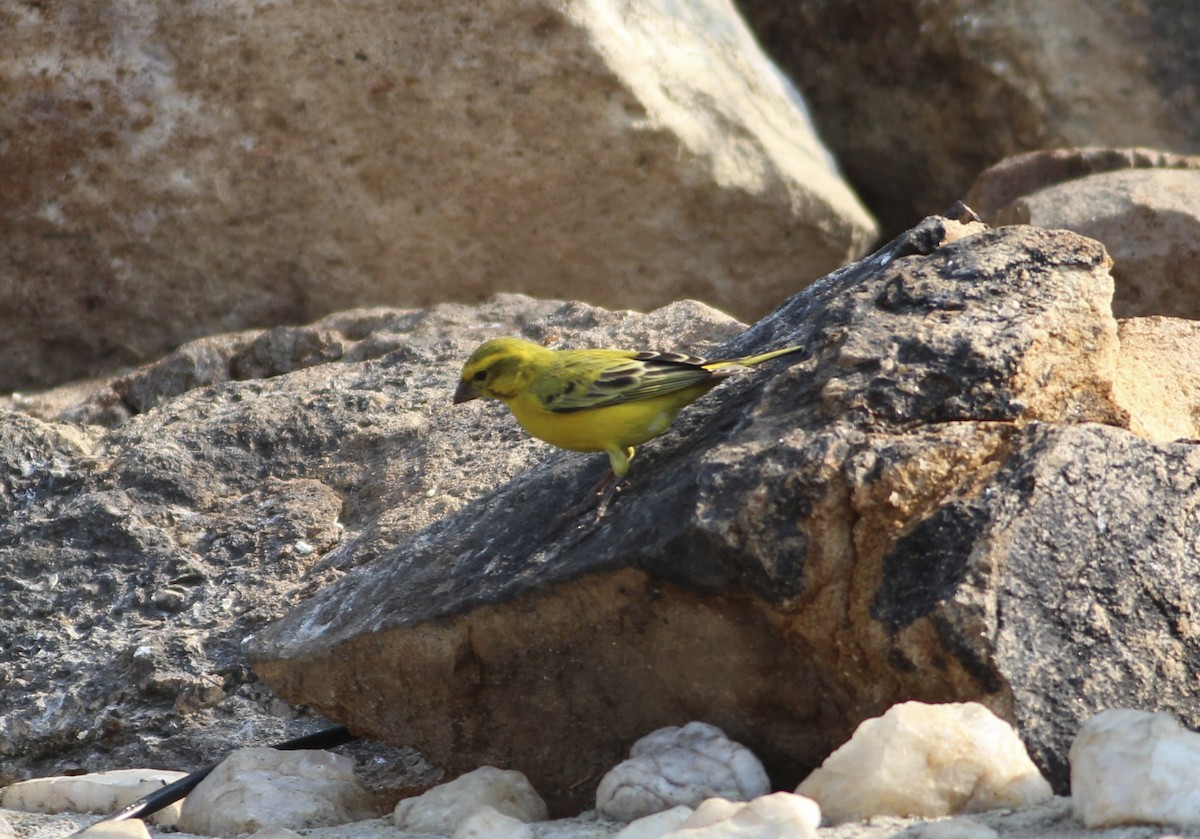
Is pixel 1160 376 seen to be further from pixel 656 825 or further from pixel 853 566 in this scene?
pixel 656 825

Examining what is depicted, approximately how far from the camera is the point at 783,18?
30.7ft

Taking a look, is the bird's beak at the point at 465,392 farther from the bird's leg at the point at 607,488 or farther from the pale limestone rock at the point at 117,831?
the pale limestone rock at the point at 117,831

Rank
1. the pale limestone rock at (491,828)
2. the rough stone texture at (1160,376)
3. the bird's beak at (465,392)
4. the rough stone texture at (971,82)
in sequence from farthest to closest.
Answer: the rough stone texture at (971,82) < the bird's beak at (465,392) < the rough stone texture at (1160,376) < the pale limestone rock at (491,828)

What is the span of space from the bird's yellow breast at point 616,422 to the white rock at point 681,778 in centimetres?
101

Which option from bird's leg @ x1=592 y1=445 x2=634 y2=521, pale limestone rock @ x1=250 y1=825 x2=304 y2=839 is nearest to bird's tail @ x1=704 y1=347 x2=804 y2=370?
bird's leg @ x1=592 y1=445 x2=634 y2=521

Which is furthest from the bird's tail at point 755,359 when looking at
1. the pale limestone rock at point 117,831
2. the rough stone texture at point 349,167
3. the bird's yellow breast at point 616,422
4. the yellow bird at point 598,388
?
the rough stone texture at point 349,167

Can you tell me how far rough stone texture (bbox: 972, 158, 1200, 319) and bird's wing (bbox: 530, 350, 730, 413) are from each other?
3063 millimetres

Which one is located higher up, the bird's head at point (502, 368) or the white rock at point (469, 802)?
the bird's head at point (502, 368)

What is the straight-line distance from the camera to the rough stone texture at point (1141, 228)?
655cm

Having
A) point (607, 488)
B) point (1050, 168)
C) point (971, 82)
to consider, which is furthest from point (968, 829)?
point (971, 82)

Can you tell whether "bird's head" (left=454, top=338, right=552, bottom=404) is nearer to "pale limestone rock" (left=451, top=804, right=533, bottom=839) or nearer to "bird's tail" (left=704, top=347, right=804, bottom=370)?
"bird's tail" (left=704, top=347, right=804, bottom=370)

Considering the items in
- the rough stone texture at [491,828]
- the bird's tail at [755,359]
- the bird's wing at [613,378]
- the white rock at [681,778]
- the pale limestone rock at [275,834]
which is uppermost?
the bird's wing at [613,378]

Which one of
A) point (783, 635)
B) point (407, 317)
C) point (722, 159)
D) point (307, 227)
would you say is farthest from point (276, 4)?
point (783, 635)

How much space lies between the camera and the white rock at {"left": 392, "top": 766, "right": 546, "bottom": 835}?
3.56 m
